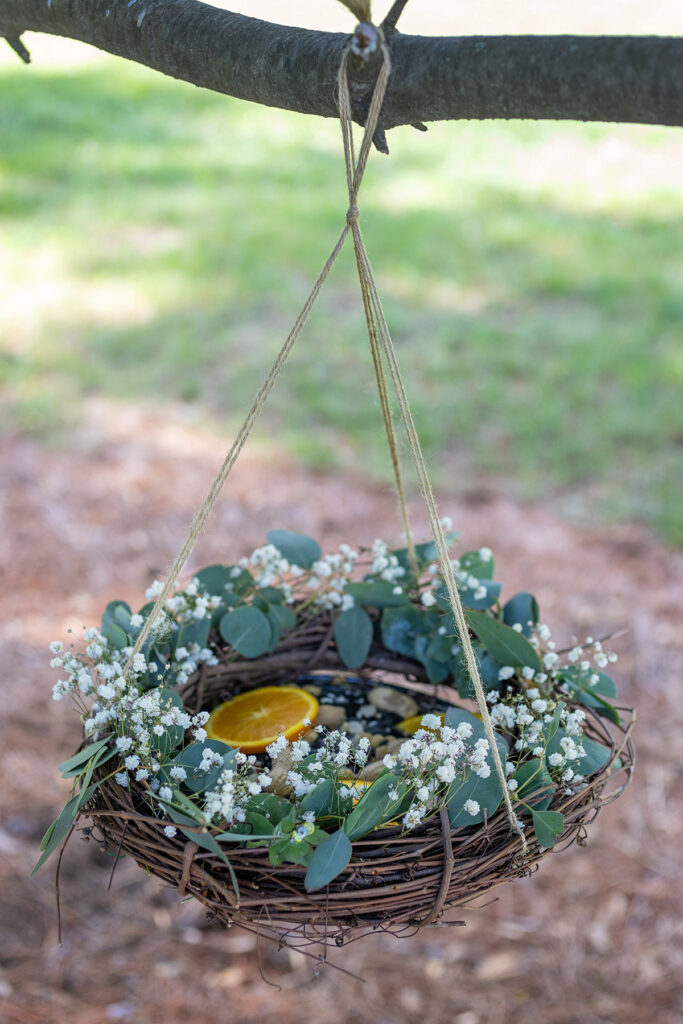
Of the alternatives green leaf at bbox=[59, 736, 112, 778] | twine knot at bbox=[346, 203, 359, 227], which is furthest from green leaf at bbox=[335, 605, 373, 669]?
twine knot at bbox=[346, 203, 359, 227]

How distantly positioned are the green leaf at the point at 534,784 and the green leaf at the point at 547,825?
0.09 ft

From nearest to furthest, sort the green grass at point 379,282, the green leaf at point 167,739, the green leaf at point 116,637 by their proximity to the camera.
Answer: the green leaf at point 167,739 < the green leaf at point 116,637 < the green grass at point 379,282

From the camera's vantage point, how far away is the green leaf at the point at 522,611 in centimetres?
124

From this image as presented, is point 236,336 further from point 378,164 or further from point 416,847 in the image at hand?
point 416,847

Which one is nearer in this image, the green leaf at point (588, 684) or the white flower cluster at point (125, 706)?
the white flower cluster at point (125, 706)

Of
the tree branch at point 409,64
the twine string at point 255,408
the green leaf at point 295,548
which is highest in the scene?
the tree branch at point 409,64

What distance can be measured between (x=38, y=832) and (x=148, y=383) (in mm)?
1819

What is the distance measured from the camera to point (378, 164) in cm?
507

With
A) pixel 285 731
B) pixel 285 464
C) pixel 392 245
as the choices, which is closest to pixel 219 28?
pixel 285 731

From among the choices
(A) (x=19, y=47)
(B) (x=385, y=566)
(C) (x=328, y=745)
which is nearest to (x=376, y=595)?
(B) (x=385, y=566)

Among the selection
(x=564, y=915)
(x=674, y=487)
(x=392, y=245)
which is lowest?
(x=564, y=915)

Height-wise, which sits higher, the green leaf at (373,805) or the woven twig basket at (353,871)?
the green leaf at (373,805)

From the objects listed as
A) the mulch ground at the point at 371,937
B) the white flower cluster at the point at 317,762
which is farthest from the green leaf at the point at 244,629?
the mulch ground at the point at 371,937

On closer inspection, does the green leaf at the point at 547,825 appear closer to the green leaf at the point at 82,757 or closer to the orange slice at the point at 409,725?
the orange slice at the point at 409,725
